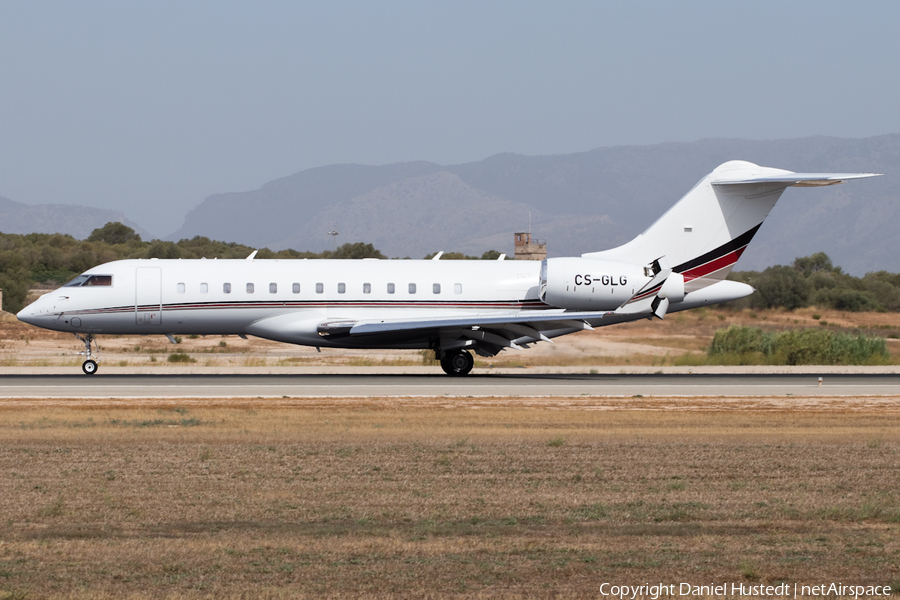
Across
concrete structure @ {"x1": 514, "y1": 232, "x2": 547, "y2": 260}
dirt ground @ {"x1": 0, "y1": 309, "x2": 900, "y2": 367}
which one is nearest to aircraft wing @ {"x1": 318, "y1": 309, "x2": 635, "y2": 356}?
dirt ground @ {"x1": 0, "y1": 309, "x2": 900, "y2": 367}

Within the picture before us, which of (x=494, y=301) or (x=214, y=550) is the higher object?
(x=494, y=301)

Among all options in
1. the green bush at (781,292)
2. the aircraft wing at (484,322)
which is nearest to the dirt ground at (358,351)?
the aircraft wing at (484,322)

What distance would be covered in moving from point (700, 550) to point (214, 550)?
13.9 ft

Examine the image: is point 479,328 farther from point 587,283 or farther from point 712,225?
point 712,225

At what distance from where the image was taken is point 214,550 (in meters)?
8.89

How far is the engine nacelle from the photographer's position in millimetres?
30859

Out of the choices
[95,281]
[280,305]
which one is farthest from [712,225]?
[95,281]

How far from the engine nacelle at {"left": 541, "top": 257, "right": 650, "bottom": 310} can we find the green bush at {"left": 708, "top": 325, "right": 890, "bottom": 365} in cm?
1125

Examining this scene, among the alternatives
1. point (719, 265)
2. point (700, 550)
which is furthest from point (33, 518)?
point (719, 265)

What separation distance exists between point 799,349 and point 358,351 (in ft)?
63.8

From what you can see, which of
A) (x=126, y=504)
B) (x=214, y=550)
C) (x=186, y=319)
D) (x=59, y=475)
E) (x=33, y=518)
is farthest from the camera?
(x=186, y=319)

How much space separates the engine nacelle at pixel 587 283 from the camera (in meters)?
30.9

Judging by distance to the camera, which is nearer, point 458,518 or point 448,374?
point 458,518

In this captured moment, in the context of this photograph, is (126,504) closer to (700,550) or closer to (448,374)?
(700,550)
